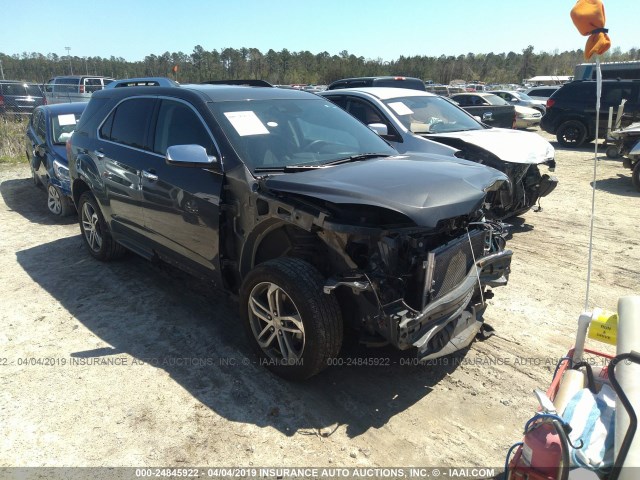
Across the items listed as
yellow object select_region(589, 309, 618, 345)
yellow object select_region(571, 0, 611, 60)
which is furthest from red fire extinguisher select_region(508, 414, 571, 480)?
yellow object select_region(571, 0, 611, 60)

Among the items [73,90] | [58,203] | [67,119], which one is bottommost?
[58,203]

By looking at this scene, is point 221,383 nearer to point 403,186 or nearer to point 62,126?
point 403,186

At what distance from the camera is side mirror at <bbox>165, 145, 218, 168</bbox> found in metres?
3.50

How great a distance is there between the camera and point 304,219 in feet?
10.1

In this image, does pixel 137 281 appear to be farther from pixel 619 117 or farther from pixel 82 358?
pixel 619 117

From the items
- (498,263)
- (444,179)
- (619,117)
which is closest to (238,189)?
(444,179)

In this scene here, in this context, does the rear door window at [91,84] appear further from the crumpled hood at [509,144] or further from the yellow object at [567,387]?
the yellow object at [567,387]

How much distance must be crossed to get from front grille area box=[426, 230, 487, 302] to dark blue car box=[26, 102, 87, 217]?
20.9 feet

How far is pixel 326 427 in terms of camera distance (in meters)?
2.98

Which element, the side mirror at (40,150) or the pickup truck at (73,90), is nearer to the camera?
the side mirror at (40,150)

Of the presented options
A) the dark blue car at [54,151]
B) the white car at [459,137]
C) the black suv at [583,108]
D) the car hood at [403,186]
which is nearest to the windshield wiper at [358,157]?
the car hood at [403,186]

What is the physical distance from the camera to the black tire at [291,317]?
118 inches

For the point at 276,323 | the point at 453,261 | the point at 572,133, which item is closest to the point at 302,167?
the point at 276,323

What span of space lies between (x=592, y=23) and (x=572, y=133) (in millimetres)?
13962
